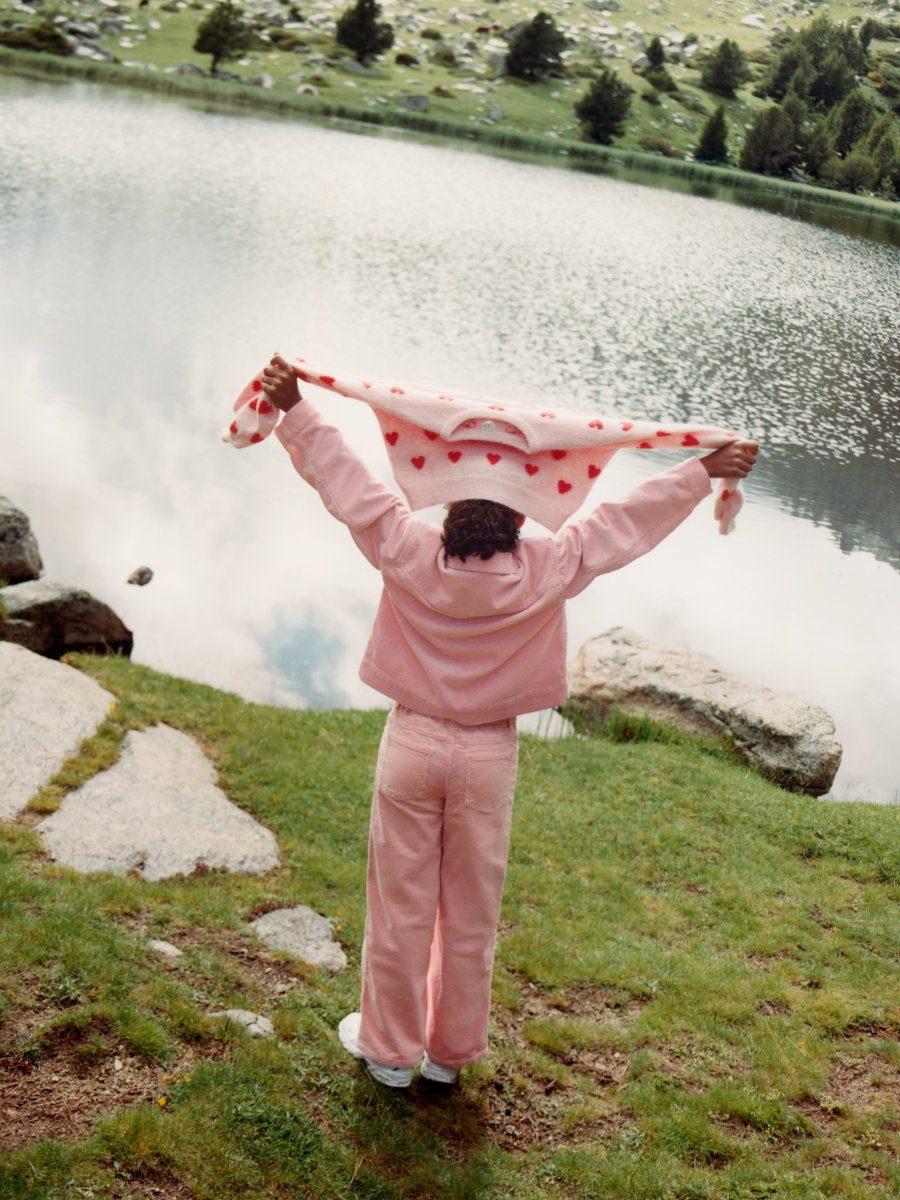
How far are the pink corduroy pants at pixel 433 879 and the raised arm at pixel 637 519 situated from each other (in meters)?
0.70

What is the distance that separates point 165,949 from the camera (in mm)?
5566

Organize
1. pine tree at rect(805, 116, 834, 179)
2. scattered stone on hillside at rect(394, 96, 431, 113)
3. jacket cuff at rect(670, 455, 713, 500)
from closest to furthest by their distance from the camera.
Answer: jacket cuff at rect(670, 455, 713, 500) < scattered stone on hillside at rect(394, 96, 431, 113) < pine tree at rect(805, 116, 834, 179)

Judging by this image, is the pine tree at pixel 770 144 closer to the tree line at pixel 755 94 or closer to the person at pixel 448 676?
the tree line at pixel 755 94

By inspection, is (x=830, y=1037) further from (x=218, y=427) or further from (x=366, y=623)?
(x=218, y=427)

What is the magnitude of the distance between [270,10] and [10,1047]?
11150 centimetres

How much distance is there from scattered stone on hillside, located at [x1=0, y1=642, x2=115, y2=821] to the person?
3.22 meters

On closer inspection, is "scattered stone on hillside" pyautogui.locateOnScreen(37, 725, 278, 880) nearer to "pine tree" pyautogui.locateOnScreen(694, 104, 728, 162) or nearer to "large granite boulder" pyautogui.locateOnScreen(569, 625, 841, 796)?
"large granite boulder" pyautogui.locateOnScreen(569, 625, 841, 796)

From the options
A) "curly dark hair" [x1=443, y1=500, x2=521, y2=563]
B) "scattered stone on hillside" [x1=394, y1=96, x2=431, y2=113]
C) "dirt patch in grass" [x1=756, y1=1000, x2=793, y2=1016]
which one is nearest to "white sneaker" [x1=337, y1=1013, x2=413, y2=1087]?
"curly dark hair" [x1=443, y1=500, x2=521, y2=563]

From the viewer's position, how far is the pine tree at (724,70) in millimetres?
116688

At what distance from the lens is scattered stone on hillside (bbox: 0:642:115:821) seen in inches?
288

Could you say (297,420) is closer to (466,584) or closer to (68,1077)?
(466,584)

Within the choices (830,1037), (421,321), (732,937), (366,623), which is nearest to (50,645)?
(366,623)

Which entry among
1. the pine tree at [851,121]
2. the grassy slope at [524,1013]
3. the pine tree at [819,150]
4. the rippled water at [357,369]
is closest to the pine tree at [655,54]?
the pine tree at [851,121]

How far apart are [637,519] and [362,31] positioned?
97.8m
